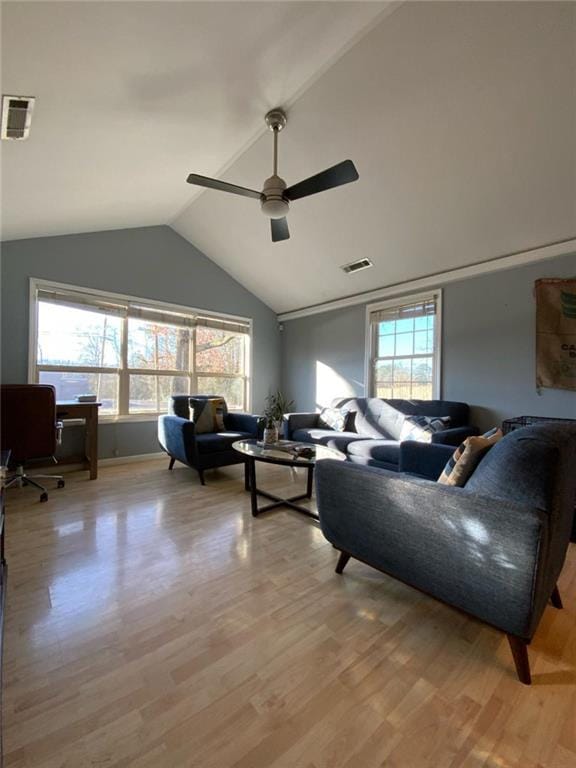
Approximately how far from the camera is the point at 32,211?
2.90 metres

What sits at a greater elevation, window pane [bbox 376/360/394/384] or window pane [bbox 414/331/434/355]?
window pane [bbox 414/331/434/355]

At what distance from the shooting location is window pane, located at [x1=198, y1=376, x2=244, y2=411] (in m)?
4.97

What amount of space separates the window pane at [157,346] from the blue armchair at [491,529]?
374 cm

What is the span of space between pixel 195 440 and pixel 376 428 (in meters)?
2.17

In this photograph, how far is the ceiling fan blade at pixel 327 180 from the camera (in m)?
2.06

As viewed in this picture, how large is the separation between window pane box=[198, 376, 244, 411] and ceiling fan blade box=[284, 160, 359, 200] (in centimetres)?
322

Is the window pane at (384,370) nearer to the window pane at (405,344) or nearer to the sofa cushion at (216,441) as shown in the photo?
the window pane at (405,344)

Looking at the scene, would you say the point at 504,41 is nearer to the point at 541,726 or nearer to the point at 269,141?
the point at 269,141

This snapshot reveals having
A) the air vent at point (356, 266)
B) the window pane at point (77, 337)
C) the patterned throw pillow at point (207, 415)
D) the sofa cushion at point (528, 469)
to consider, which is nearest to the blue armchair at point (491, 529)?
the sofa cushion at point (528, 469)

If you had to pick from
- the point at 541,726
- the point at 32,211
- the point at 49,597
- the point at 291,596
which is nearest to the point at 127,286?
the point at 32,211

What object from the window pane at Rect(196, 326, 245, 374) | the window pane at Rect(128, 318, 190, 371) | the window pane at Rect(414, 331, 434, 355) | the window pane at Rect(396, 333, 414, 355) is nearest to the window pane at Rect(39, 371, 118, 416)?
the window pane at Rect(128, 318, 190, 371)

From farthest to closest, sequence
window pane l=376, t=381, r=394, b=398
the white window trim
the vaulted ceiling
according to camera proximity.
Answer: window pane l=376, t=381, r=394, b=398 → the white window trim → the vaulted ceiling

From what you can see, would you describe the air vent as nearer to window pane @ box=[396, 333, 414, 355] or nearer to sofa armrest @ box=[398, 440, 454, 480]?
window pane @ box=[396, 333, 414, 355]

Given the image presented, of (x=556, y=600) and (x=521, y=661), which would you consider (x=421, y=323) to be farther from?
(x=521, y=661)
